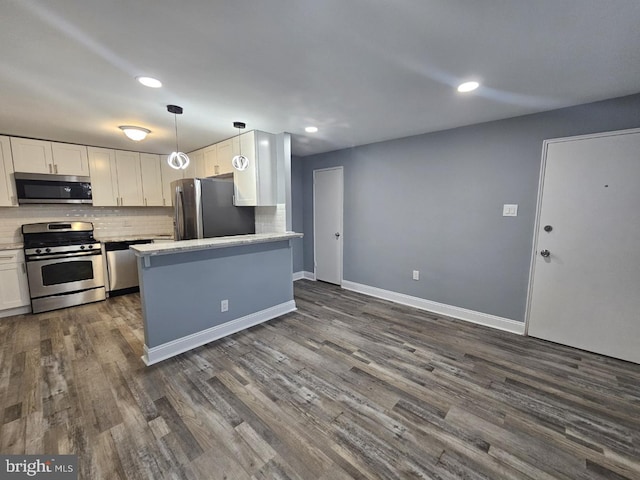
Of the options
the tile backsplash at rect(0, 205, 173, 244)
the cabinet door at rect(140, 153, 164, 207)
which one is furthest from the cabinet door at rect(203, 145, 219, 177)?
the tile backsplash at rect(0, 205, 173, 244)

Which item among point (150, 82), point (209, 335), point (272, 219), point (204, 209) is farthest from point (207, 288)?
point (150, 82)

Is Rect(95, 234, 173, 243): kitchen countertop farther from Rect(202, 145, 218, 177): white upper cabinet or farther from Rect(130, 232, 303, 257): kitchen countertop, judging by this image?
Rect(130, 232, 303, 257): kitchen countertop

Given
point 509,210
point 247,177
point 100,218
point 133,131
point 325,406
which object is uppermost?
point 133,131

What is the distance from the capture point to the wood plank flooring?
1.48 meters

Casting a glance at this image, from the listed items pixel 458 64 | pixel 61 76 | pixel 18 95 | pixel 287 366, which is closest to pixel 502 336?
pixel 287 366

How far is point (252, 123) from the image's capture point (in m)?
3.01

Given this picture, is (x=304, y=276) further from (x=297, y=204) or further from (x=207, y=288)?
(x=207, y=288)

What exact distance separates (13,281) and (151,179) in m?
2.27

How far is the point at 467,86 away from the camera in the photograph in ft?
6.88

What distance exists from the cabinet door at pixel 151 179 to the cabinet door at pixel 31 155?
1.14m

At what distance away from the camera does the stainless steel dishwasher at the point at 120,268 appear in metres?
4.09

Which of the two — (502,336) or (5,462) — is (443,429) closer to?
(502,336)

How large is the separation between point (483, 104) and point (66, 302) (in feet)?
18.7

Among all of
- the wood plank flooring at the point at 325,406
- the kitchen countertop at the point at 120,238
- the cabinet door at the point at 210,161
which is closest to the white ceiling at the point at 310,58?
the cabinet door at the point at 210,161
